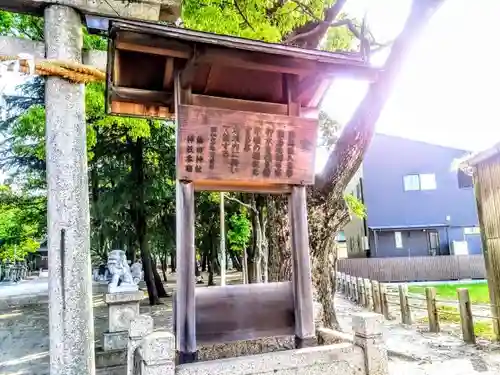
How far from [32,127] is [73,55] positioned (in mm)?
5546

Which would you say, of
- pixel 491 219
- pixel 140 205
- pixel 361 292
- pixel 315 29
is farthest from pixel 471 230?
pixel 315 29

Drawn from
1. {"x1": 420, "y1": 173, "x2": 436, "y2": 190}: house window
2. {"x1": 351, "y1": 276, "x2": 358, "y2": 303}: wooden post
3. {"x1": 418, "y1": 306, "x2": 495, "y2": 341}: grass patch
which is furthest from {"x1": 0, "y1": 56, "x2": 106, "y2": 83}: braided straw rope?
{"x1": 420, "y1": 173, "x2": 436, "y2": 190}: house window

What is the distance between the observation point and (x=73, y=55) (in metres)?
4.11

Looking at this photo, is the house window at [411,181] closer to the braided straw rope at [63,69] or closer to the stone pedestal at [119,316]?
the stone pedestal at [119,316]

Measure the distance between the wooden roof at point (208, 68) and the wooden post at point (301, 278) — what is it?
1306 millimetres

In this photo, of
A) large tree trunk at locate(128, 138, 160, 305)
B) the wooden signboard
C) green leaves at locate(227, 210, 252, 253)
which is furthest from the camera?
large tree trunk at locate(128, 138, 160, 305)

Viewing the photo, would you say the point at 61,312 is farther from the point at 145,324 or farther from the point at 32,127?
the point at 32,127

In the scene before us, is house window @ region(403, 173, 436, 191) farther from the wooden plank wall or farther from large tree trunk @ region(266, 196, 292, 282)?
large tree trunk @ region(266, 196, 292, 282)

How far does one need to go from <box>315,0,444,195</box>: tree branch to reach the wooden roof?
82 centimetres

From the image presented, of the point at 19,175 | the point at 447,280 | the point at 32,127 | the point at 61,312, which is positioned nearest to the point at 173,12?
the point at 61,312

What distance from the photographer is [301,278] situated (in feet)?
14.6

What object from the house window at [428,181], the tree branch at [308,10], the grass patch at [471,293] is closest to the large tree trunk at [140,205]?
the tree branch at [308,10]

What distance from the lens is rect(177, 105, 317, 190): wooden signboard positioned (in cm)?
411

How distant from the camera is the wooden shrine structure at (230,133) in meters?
3.95
